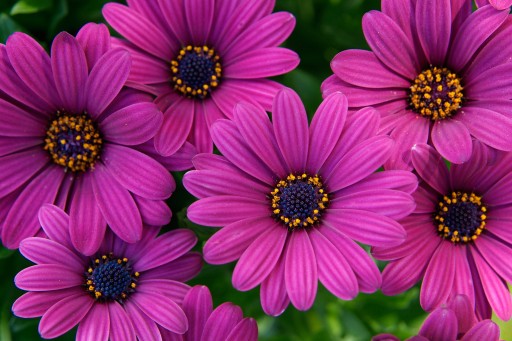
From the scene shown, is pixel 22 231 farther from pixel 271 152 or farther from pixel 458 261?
pixel 458 261

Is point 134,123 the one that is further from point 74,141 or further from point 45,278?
point 45,278

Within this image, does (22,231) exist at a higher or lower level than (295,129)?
lower

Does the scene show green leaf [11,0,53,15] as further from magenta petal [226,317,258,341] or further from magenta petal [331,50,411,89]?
magenta petal [226,317,258,341]

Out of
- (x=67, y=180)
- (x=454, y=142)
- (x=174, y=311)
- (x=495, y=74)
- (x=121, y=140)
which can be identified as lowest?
(x=174, y=311)

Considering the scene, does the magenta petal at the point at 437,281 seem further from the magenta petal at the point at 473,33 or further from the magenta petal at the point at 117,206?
the magenta petal at the point at 117,206

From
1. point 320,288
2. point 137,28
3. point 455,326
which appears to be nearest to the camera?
point 455,326

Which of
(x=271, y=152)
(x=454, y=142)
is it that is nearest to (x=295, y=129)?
(x=271, y=152)

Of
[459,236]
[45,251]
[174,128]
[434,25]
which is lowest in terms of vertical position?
[45,251]

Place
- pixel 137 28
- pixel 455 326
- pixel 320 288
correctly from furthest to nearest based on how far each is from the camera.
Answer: pixel 320 288, pixel 137 28, pixel 455 326

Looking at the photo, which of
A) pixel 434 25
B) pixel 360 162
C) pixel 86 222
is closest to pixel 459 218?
pixel 360 162
